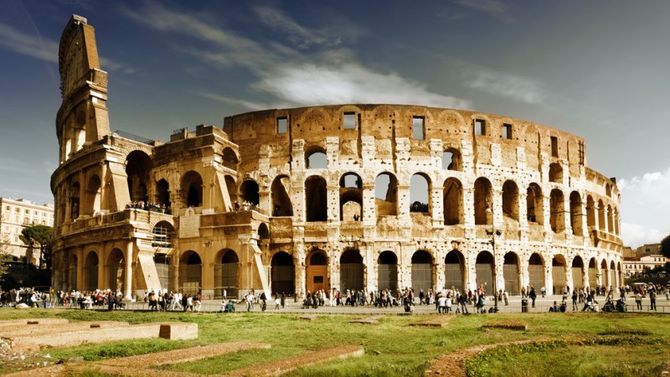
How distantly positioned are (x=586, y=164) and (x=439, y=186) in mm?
15042

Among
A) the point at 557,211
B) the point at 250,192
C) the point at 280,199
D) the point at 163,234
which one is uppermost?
the point at 250,192

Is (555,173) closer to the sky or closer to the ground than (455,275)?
closer to the sky

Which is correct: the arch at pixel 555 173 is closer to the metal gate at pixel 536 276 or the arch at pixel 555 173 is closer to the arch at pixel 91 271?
the metal gate at pixel 536 276

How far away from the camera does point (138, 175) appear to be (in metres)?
40.2

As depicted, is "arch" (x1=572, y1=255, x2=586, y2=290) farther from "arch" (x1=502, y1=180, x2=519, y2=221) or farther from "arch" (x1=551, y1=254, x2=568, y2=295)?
"arch" (x1=502, y1=180, x2=519, y2=221)

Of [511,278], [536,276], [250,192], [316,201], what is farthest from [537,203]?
[250,192]

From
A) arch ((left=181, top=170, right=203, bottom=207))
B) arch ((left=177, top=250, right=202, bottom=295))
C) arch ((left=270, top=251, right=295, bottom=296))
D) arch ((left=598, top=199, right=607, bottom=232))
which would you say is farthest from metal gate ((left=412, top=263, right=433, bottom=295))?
arch ((left=598, top=199, right=607, bottom=232))

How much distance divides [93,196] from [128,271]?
813 centimetres

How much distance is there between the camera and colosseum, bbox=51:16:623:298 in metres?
32.8

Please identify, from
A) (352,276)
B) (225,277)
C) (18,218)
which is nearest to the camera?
(225,277)

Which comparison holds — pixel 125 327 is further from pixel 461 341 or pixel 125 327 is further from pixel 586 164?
pixel 586 164

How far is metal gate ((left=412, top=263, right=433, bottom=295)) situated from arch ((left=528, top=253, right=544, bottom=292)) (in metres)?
7.24

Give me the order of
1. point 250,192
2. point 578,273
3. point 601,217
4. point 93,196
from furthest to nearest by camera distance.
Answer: point 601,217
point 578,273
point 250,192
point 93,196

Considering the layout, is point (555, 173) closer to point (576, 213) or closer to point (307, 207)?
point (576, 213)
